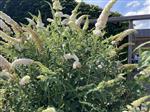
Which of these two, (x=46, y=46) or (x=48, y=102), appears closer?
(x=48, y=102)

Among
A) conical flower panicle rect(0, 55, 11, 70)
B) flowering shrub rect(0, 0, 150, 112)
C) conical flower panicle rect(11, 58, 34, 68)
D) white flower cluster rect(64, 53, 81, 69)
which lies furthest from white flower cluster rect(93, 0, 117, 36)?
conical flower panicle rect(0, 55, 11, 70)

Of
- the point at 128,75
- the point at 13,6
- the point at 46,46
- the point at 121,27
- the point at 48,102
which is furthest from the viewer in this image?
the point at 13,6

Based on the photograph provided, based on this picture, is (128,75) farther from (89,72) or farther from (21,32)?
(21,32)

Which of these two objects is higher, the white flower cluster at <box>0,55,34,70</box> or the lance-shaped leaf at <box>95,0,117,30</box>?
the lance-shaped leaf at <box>95,0,117,30</box>

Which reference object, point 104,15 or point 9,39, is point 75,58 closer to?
point 104,15

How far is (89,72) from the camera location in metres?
2.96

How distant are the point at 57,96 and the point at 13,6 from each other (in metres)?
9.65

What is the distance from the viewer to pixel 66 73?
296cm

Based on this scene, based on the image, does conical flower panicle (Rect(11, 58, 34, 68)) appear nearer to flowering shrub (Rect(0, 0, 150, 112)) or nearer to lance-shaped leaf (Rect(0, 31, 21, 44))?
flowering shrub (Rect(0, 0, 150, 112))

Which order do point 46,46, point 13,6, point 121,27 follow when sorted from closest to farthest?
point 46,46 < point 121,27 < point 13,6

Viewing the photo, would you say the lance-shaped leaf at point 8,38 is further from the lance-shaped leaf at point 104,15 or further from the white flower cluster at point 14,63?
the lance-shaped leaf at point 104,15

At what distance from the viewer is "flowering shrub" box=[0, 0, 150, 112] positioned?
Answer: 286 centimetres

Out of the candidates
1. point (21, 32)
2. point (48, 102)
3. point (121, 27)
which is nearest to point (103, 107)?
point (48, 102)

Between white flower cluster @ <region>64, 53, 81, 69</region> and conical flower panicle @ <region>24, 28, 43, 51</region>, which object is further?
conical flower panicle @ <region>24, 28, 43, 51</region>
